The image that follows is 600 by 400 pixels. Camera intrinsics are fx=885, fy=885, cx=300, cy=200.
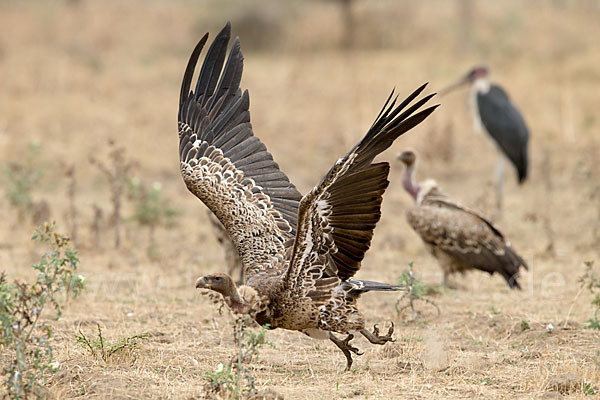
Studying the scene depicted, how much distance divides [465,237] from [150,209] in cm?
360

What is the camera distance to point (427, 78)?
17609 mm

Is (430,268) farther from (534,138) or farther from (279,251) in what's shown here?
(534,138)

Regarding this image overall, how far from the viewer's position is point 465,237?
7.88 metres

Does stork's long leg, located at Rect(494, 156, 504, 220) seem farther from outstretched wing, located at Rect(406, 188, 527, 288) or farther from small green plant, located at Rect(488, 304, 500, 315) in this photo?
small green plant, located at Rect(488, 304, 500, 315)

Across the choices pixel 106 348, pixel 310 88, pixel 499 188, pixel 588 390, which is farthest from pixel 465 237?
pixel 310 88

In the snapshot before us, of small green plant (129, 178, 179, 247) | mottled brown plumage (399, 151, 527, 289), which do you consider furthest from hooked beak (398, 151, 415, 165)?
small green plant (129, 178, 179, 247)

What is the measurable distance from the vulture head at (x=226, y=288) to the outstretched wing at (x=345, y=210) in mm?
306

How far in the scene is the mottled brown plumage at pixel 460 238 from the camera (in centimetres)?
774

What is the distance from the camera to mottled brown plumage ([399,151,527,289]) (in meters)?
7.74

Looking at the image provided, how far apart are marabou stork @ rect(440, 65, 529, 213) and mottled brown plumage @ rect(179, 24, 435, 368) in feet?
18.5

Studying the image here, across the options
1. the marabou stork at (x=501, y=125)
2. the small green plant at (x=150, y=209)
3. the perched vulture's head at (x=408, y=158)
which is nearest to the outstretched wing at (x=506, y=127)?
the marabou stork at (x=501, y=125)

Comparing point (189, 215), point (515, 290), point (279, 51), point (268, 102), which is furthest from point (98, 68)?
point (515, 290)

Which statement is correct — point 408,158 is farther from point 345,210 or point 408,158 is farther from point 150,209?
point 345,210

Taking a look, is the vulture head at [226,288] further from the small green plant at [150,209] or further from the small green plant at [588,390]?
the small green plant at [150,209]
